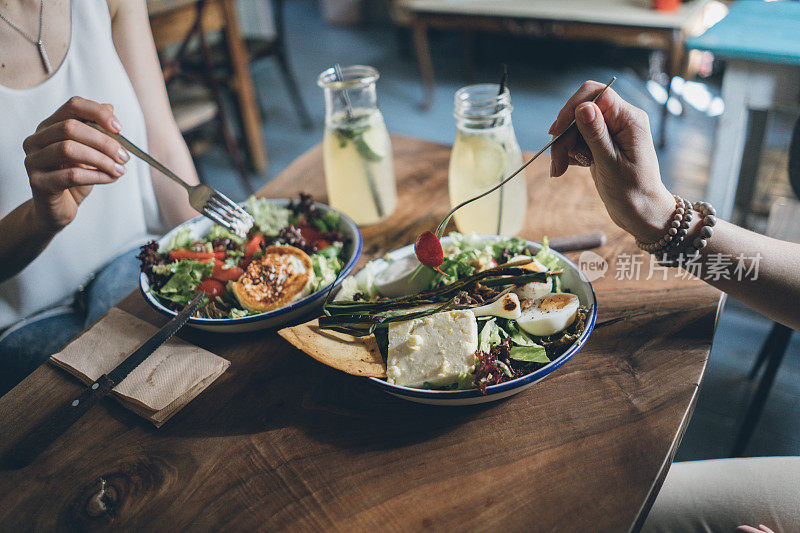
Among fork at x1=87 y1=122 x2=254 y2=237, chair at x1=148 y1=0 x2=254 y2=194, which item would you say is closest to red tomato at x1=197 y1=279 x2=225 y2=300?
fork at x1=87 y1=122 x2=254 y2=237

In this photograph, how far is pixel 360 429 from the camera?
76cm

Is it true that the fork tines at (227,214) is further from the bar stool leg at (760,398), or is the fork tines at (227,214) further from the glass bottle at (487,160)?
the bar stool leg at (760,398)

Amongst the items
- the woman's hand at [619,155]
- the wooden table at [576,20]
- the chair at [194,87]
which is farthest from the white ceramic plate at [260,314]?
the wooden table at [576,20]

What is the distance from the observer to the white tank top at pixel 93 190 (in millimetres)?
1221

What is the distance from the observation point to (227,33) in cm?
330

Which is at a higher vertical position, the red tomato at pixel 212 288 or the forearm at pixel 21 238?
the forearm at pixel 21 238

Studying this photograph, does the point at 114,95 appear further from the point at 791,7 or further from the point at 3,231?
the point at 791,7

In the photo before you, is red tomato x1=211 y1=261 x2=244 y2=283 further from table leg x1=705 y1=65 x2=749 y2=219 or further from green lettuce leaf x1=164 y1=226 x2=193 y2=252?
table leg x1=705 y1=65 x2=749 y2=219

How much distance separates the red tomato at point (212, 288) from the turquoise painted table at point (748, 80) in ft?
6.32

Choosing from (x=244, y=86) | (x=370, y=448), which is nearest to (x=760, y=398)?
(x=370, y=448)

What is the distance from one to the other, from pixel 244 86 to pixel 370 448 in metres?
3.30

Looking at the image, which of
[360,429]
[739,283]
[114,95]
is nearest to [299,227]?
[360,429]

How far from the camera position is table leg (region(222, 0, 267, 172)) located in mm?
3279

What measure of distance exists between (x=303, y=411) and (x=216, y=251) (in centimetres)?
45
